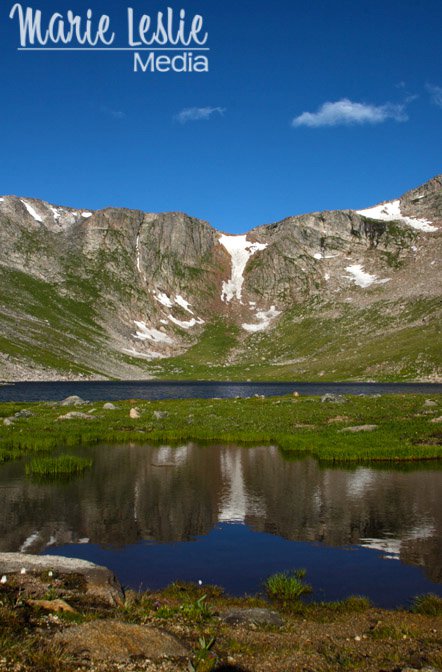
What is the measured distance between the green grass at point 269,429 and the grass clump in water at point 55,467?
21.1 feet

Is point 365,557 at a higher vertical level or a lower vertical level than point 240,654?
lower

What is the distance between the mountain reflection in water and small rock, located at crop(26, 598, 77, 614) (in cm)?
861

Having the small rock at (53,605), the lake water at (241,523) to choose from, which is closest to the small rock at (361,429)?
the lake water at (241,523)

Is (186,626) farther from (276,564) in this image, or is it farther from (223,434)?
(223,434)

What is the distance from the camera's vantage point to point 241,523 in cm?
2566

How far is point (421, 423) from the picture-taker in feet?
177

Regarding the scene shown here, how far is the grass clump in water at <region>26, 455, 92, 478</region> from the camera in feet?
116

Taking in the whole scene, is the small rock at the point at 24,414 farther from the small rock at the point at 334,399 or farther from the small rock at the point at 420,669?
the small rock at the point at 420,669

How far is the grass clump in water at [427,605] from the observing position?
1532cm

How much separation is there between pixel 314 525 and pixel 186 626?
12.7m

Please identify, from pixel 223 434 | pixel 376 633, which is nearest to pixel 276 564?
pixel 376 633

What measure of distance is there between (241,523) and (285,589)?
346 inches

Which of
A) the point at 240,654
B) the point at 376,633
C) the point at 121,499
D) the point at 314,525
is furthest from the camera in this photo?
the point at 121,499

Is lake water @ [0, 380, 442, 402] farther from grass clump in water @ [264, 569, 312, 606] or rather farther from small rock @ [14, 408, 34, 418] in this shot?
grass clump in water @ [264, 569, 312, 606]
